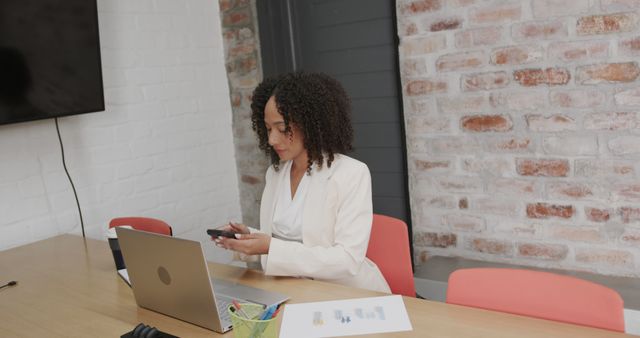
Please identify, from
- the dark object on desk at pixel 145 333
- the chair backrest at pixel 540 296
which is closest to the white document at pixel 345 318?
the chair backrest at pixel 540 296

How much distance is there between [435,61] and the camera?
2.49 m

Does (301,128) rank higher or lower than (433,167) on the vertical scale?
higher

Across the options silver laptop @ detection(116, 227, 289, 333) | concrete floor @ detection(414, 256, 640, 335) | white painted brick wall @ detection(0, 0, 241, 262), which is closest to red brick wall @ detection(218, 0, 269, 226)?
white painted brick wall @ detection(0, 0, 241, 262)

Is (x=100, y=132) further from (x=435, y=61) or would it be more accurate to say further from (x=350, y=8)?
(x=435, y=61)

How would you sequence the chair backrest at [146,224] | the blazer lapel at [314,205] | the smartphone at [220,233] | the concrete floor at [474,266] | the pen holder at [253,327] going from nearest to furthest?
1. the pen holder at [253,327]
2. the smartphone at [220,233]
3. the blazer lapel at [314,205]
4. the concrete floor at [474,266]
5. the chair backrest at [146,224]

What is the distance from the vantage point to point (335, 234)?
5.90ft

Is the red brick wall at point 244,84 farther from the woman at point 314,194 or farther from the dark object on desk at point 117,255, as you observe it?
the dark object on desk at point 117,255

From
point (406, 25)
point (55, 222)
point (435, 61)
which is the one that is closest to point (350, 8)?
point (406, 25)

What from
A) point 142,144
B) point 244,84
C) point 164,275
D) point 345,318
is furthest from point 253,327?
point 244,84

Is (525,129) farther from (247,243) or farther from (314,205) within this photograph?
(247,243)

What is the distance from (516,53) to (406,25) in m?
0.53

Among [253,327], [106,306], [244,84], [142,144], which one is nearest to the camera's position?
[253,327]

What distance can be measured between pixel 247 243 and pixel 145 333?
425mm

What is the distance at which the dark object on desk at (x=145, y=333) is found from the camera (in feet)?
4.28
